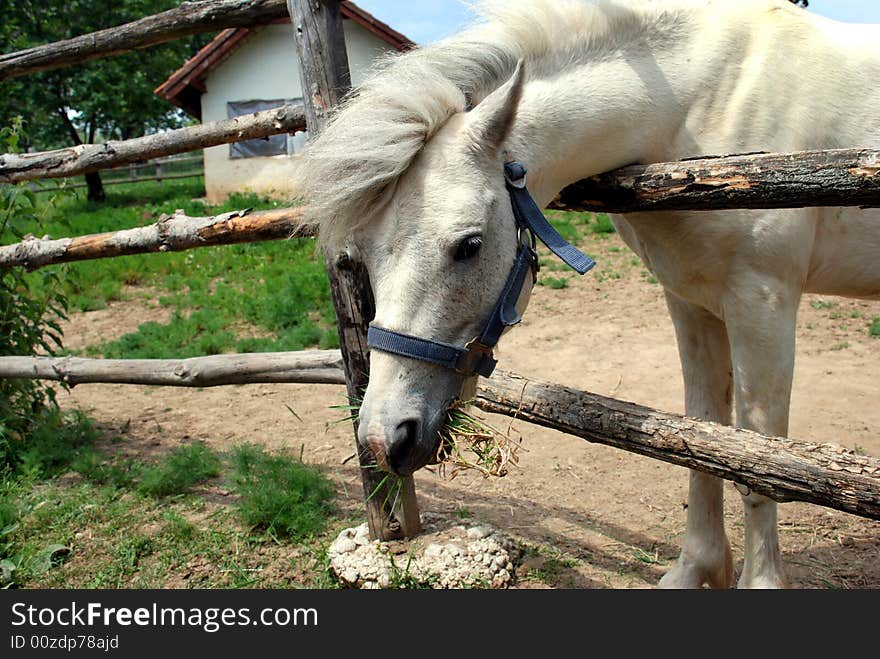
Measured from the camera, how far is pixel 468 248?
1.89 meters

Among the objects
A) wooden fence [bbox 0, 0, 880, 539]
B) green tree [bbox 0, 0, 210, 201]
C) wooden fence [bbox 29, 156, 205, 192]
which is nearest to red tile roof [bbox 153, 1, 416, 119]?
green tree [bbox 0, 0, 210, 201]

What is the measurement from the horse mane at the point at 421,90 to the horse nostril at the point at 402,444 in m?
0.60

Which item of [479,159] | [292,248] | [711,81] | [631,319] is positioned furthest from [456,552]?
[292,248]

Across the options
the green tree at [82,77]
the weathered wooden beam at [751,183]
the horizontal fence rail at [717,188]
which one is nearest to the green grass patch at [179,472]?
the horizontal fence rail at [717,188]

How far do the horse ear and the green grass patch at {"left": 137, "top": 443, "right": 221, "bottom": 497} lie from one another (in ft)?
9.10

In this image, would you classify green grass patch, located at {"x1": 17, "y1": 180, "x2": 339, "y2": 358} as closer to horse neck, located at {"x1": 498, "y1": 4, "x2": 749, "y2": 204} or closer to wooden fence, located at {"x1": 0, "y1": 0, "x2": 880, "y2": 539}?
wooden fence, located at {"x1": 0, "y1": 0, "x2": 880, "y2": 539}

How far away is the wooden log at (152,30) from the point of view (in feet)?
9.53

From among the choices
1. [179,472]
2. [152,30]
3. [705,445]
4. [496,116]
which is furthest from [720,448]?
[152,30]

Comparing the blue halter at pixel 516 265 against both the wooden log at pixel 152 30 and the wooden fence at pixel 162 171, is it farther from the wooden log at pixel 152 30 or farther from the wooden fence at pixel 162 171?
the wooden fence at pixel 162 171

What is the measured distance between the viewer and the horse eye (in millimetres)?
1877

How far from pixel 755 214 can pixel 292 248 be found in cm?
740

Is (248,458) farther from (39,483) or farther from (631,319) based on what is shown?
(631,319)

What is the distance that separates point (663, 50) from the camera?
2.29 metres

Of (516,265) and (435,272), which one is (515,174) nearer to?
(516,265)
